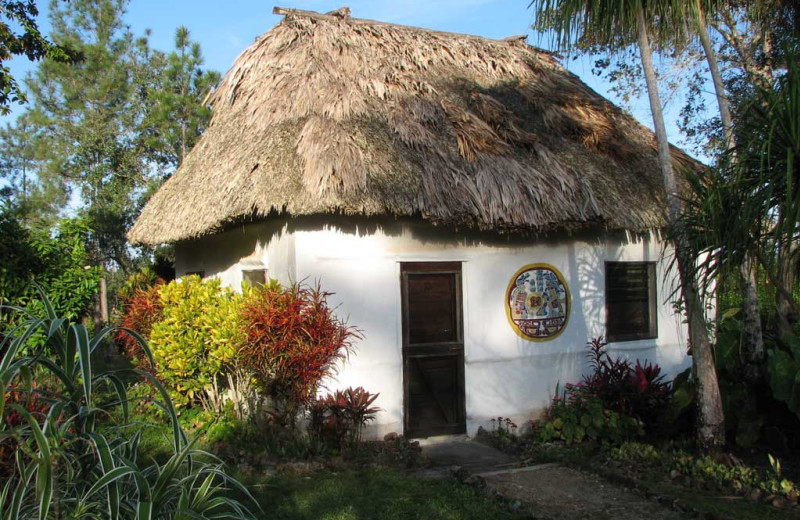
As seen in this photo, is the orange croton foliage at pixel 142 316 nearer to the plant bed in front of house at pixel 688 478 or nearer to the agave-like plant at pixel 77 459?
the plant bed in front of house at pixel 688 478

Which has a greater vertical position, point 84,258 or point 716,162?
point 716,162

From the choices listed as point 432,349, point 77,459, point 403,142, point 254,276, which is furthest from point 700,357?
point 77,459

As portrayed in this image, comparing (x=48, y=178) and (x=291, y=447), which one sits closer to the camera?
(x=291, y=447)

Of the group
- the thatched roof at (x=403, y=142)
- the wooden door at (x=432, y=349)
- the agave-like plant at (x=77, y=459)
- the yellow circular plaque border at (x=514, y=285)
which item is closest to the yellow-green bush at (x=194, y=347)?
the thatched roof at (x=403, y=142)

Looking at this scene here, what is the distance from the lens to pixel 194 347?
6.79 meters

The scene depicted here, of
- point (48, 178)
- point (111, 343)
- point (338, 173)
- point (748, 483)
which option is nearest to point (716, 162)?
point (748, 483)

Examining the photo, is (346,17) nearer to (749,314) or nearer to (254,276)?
(254,276)

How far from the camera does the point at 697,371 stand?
595 centimetres

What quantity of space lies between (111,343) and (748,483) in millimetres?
13131

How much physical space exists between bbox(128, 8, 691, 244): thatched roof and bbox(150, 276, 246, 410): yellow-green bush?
882 millimetres

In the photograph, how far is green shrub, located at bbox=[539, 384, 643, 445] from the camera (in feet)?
21.5

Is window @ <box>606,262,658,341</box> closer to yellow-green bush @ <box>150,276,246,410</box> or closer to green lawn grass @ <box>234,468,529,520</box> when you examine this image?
green lawn grass @ <box>234,468,529,520</box>

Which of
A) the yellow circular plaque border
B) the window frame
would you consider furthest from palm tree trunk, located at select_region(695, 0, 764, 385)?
the window frame

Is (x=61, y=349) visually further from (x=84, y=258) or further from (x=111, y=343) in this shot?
(x=111, y=343)
